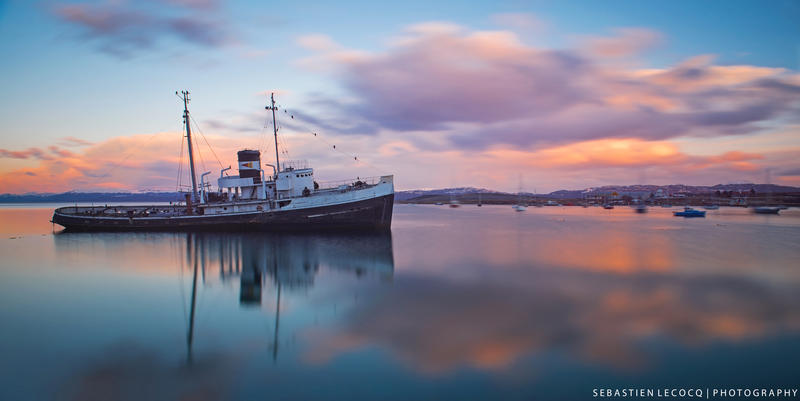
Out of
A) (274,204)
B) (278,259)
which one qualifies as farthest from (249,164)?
(278,259)

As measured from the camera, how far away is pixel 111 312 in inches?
535

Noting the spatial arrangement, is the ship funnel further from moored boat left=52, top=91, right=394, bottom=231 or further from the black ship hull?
the black ship hull

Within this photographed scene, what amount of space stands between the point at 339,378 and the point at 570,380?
16.3ft

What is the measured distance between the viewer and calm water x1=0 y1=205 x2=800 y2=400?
7.95 meters

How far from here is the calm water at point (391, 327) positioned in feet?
26.1

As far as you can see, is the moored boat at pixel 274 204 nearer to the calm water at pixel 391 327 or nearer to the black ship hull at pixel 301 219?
the black ship hull at pixel 301 219

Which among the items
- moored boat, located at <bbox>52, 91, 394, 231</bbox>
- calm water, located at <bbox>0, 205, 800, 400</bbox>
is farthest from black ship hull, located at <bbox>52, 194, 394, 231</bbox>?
calm water, located at <bbox>0, 205, 800, 400</bbox>

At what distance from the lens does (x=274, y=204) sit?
35.6 meters

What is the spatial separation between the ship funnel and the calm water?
1430 cm

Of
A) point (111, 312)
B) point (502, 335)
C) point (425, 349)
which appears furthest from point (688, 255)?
point (111, 312)

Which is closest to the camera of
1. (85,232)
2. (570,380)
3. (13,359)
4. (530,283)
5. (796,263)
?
(570,380)

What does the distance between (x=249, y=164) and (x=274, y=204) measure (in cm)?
522

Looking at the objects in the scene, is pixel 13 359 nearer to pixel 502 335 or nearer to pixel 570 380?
pixel 502 335

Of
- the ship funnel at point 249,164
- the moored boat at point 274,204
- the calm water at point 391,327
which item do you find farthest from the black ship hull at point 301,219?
the calm water at point 391,327
